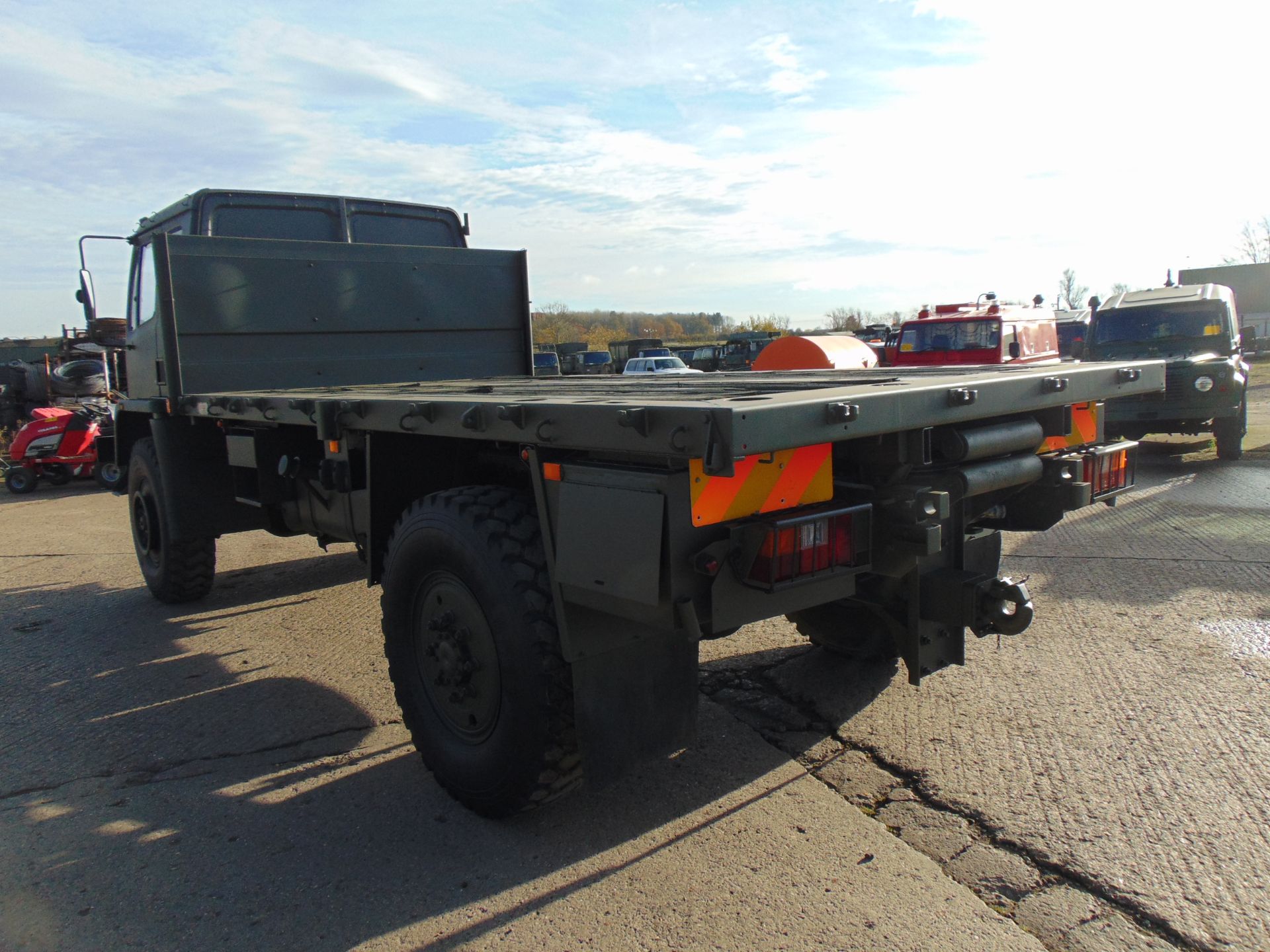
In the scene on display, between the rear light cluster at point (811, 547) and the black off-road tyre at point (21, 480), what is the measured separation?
1415cm

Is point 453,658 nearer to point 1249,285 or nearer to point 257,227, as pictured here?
point 257,227

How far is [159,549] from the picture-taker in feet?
21.8

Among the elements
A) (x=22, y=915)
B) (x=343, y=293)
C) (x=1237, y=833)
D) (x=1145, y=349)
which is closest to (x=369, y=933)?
(x=22, y=915)

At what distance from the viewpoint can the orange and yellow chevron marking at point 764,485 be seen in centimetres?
258

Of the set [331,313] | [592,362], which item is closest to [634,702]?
[331,313]

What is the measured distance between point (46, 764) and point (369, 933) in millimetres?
2146

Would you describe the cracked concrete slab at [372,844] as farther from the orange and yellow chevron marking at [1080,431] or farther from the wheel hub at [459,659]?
the orange and yellow chevron marking at [1080,431]

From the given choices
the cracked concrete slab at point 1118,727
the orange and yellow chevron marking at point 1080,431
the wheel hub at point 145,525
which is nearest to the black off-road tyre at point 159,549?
the wheel hub at point 145,525

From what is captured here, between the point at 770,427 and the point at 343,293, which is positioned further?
the point at 343,293

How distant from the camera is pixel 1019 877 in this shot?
2.88 meters

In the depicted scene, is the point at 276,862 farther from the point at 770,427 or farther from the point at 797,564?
the point at 770,427

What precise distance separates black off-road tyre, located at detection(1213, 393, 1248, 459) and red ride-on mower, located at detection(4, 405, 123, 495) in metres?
14.5

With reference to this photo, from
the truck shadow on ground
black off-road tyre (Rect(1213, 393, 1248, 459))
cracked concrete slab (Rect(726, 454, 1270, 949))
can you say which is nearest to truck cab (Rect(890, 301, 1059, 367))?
black off-road tyre (Rect(1213, 393, 1248, 459))

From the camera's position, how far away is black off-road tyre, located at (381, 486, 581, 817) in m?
3.09
